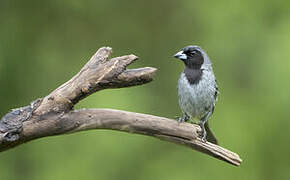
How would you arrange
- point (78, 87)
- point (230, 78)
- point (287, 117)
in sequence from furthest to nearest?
1. point (230, 78)
2. point (287, 117)
3. point (78, 87)

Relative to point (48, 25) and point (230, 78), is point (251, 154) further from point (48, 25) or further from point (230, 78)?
point (48, 25)

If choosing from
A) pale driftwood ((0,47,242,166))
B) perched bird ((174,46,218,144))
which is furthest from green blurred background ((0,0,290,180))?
pale driftwood ((0,47,242,166))

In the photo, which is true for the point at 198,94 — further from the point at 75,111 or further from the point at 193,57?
the point at 75,111

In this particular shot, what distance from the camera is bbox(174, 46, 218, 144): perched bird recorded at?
539 cm

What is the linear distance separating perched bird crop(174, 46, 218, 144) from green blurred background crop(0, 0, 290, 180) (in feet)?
4.67

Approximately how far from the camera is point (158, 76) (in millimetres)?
7531

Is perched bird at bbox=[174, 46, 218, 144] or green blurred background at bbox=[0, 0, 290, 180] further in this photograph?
green blurred background at bbox=[0, 0, 290, 180]

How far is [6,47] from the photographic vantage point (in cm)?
710

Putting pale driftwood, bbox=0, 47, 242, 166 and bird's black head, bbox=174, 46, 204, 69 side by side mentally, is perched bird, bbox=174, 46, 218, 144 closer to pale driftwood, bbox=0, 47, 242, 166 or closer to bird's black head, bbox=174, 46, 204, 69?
bird's black head, bbox=174, 46, 204, 69

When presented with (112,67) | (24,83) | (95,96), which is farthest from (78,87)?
(24,83)

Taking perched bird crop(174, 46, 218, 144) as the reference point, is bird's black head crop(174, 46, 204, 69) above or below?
above

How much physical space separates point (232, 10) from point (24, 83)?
9.71ft

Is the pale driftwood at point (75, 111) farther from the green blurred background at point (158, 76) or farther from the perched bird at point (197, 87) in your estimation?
the green blurred background at point (158, 76)

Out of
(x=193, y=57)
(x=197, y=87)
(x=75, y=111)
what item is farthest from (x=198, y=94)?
(x=75, y=111)
